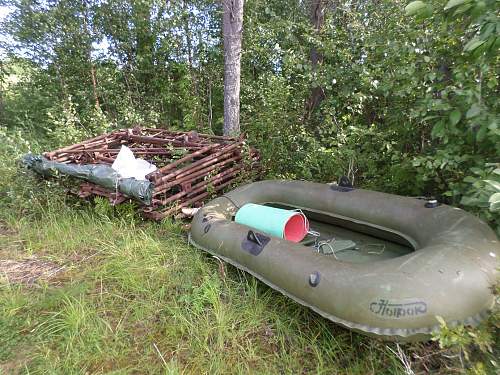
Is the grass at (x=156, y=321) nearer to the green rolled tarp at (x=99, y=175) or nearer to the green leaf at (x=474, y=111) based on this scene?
the green rolled tarp at (x=99, y=175)

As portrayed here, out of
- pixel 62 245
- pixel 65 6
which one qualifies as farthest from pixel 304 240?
pixel 65 6

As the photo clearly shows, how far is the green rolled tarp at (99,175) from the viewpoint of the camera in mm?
3102

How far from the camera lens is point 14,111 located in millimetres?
7527

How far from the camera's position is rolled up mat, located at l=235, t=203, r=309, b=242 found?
270 centimetres

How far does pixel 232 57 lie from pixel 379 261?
4.19 m

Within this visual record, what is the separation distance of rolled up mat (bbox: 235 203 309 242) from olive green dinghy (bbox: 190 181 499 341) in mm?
194

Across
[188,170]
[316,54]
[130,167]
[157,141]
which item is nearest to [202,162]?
[188,170]

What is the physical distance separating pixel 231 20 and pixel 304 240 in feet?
12.3

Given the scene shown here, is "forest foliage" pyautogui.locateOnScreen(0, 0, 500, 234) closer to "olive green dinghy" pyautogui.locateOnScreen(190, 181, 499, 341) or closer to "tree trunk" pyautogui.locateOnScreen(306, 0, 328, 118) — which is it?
"tree trunk" pyautogui.locateOnScreen(306, 0, 328, 118)

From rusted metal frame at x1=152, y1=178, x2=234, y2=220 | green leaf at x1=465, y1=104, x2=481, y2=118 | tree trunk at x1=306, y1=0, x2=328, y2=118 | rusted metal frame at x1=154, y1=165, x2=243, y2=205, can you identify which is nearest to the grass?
rusted metal frame at x1=152, y1=178, x2=234, y2=220

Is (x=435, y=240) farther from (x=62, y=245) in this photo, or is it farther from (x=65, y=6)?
(x=65, y=6)

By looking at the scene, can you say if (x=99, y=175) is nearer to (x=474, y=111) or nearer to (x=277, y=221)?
(x=277, y=221)

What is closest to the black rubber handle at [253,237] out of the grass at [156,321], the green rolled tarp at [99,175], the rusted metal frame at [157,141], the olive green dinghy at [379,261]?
the olive green dinghy at [379,261]

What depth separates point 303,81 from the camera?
4156mm
